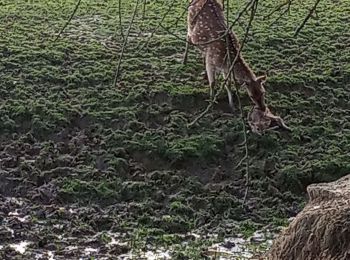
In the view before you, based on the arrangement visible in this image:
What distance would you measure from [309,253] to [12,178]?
7.31 ft

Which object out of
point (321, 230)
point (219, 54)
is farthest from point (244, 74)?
point (321, 230)

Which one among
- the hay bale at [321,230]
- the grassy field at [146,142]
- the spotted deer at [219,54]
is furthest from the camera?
the spotted deer at [219,54]

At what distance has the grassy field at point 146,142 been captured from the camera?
470 centimetres

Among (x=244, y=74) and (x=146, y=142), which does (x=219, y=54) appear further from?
(x=146, y=142)

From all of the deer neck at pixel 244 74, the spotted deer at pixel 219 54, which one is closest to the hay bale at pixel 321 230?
the spotted deer at pixel 219 54

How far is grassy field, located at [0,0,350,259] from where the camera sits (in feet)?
15.4

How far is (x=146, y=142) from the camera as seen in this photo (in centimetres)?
557

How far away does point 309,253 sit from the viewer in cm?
348

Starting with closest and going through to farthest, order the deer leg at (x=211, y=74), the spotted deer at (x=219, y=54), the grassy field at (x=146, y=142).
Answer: the grassy field at (x=146, y=142), the spotted deer at (x=219, y=54), the deer leg at (x=211, y=74)

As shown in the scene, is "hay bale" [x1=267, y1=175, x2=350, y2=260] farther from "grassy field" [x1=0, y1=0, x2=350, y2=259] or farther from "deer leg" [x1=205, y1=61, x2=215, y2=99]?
"deer leg" [x1=205, y1=61, x2=215, y2=99]

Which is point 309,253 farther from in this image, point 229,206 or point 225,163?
point 225,163

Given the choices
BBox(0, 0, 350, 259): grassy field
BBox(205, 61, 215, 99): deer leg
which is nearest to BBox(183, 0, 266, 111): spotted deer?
BBox(205, 61, 215, 99): deer leg

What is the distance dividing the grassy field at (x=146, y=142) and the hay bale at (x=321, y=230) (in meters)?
0.83

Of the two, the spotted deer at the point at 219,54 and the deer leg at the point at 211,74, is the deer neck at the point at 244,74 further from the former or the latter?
the deer leg at the point at 211,74
